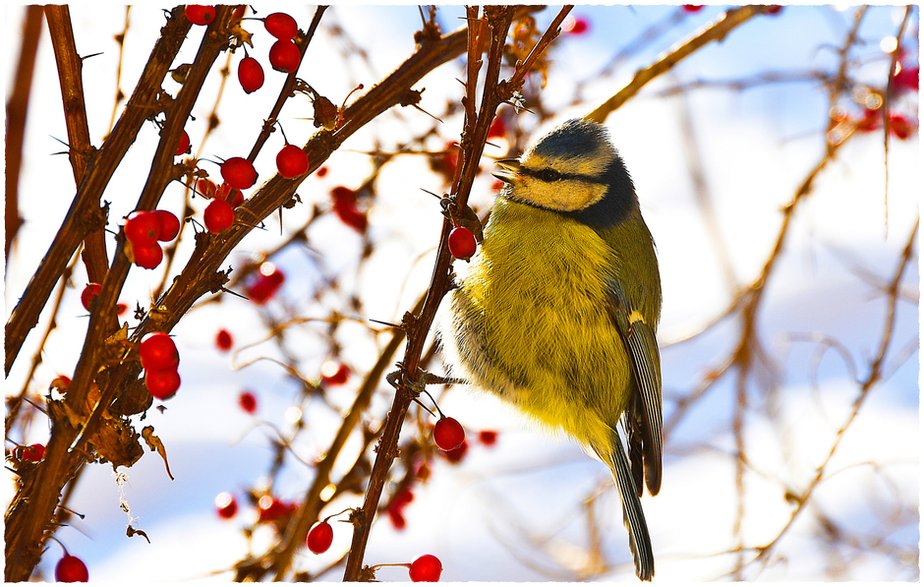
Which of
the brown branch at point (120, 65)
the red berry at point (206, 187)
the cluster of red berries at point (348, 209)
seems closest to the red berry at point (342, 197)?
the cluster of red berries at point (348, 209)

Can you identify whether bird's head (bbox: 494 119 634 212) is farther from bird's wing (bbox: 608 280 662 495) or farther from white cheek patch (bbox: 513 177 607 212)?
bird's wing (bbox: 608 280 662 495)

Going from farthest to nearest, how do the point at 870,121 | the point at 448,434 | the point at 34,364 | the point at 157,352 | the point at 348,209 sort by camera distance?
the point at 870,121, the point at 348,209, the point at 448,434, the point at 34,364, the point at 157,352

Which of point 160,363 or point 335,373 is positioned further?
point 335,373

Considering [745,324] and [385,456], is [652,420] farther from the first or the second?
[385,456]

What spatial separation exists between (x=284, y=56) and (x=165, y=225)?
0.19 meters

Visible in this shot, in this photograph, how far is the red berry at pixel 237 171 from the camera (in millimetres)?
721

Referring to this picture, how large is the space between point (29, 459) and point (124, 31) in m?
0.43

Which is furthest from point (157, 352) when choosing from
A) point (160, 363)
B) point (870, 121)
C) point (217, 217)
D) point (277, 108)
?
point (870, 121)

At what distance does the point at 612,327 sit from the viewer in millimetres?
1428

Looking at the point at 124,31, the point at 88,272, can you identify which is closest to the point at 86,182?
the point at 88,272

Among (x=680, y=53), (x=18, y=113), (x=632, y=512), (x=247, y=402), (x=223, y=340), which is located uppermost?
(x=680, y=53)

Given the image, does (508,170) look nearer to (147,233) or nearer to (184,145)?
(184,145)

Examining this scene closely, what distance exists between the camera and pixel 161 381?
632mm

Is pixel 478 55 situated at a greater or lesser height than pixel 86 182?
greater
